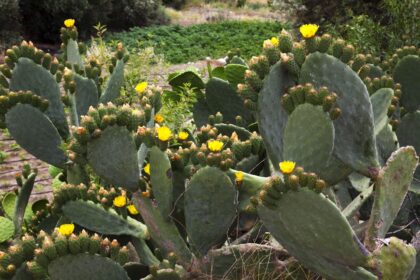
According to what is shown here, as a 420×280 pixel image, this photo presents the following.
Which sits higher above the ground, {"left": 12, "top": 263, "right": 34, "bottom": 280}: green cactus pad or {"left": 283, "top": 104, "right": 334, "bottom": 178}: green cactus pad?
{"left": 283, "top": 104, "right": 334, "bottom": 178}: green cactus pad

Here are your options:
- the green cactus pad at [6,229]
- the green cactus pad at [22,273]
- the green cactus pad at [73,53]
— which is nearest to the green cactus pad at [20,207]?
the green cactus pad at [6,229]

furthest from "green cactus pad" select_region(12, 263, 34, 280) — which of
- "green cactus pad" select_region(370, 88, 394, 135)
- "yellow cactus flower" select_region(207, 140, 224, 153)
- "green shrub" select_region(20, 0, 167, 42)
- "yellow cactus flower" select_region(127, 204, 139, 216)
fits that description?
"green shrub" select_region(20, 0, 167, 42)

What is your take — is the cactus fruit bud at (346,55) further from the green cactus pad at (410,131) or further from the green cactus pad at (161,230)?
the green cactus pad at (161,230)

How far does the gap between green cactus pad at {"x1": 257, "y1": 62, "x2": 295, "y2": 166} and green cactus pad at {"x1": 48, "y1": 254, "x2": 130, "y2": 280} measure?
0.66 meters

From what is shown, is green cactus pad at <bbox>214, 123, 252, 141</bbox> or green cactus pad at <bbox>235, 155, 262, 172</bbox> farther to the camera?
green cactus pad at <bbox>214, 123, 252, 141</bbox>

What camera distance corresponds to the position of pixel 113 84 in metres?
3.48

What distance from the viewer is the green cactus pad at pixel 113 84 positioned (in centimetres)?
347

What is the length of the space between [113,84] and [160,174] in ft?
4.01

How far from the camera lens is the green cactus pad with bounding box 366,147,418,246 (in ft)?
7.29

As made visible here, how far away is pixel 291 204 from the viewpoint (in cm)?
201

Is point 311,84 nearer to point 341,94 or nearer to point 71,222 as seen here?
point 341,94

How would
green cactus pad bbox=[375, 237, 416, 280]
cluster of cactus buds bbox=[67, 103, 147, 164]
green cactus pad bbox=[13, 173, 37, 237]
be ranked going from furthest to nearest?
green cactus pad bbox=[13, 173, 37, 237]
cluster of cactus buds bbox=[67, 103, 147, 164]
green cactus pad bbox=[375, 237, 416, 280]

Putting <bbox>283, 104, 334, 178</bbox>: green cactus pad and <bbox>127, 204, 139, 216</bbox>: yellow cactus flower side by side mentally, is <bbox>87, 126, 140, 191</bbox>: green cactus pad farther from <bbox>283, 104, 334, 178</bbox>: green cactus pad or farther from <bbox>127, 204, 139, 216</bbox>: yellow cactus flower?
<bbox>283, 104, 334, 178</bbox>: green cactus pad

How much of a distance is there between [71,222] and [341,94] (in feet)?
3.76
